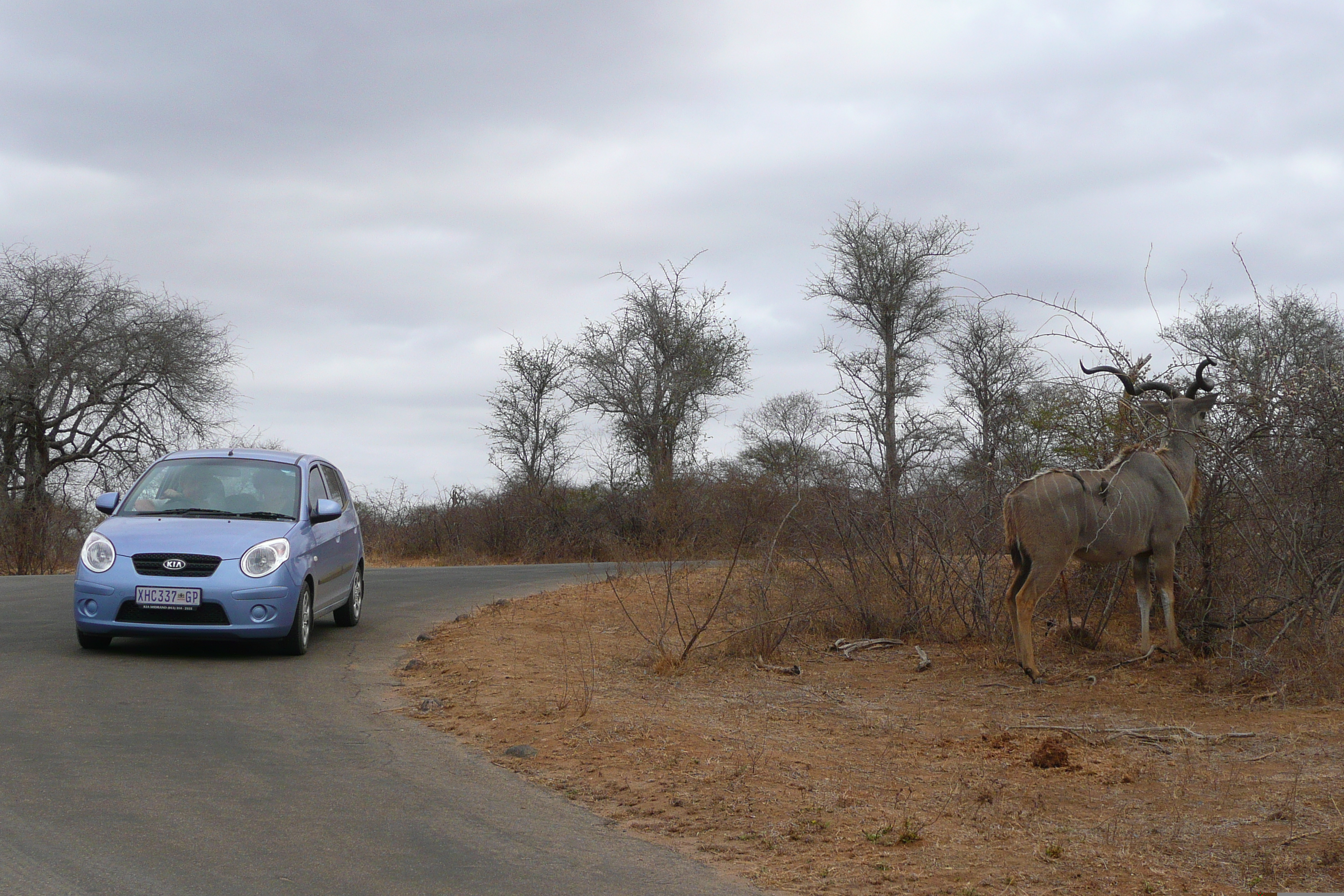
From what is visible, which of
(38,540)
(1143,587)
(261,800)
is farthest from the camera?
(38,540)

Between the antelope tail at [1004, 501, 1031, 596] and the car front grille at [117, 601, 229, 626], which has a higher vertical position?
the antelope tail at [1004, 501, 1031, 596]

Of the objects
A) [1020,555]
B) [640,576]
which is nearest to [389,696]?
[1020,555]

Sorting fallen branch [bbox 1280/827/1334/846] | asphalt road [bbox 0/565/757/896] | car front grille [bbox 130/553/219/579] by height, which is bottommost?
fallen branch [bbox 1280/827/1334/846]

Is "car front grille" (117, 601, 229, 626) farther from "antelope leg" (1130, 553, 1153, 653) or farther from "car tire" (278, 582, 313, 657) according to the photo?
"antelope leg" (1130, 553, 1153, 653)

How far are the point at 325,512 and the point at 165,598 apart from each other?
66.0 inches

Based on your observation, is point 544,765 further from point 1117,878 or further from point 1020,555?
point 1020,555

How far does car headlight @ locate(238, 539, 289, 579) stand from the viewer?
31.7ft

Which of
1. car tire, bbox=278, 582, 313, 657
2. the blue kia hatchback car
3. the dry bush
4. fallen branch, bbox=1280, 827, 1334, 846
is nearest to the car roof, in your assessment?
the blue kia hatchback car

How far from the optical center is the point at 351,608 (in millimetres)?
12703

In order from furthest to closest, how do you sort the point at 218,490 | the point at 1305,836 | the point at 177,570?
the point at 218,490 < the point at 177,570 < the point at 1305,836

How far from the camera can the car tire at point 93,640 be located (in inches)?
384

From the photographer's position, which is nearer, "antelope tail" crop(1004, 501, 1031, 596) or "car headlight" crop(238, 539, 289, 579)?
"car headlight" crop(238, 539, 289, 579)

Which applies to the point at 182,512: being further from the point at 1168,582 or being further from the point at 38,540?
the point at 38,540

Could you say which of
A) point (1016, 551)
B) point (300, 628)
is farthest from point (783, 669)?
point (300, 628)
